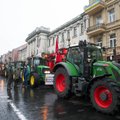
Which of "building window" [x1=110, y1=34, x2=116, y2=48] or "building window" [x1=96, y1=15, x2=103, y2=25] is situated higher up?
"building window" [x1=96, y1=15, x2=103, y2=25]

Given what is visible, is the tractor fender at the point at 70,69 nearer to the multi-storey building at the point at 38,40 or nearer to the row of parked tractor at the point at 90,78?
the row of parked tractor at the point at 90,78

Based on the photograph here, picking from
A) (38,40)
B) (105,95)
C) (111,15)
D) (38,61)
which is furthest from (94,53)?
(38,40)

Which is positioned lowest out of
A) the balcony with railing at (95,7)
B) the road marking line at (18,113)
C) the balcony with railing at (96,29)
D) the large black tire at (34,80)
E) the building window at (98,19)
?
the road marking line at (18,113)

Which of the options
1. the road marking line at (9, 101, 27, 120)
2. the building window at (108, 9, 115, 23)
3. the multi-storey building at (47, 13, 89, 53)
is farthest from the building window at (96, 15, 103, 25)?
the road marking line at (9, 101, 27, 120)

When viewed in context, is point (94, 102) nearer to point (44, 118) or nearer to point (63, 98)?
point (44, 118)

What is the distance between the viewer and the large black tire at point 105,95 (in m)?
7.11

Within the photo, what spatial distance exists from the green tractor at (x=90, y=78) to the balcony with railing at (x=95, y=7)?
1925cm

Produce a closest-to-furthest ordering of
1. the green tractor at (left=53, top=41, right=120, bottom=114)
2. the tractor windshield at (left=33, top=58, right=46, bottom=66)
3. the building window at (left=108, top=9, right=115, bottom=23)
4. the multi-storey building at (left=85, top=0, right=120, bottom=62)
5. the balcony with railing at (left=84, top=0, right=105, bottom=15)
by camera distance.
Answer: the green tractor at (left=53, top=41, right=120, bottom=114) < the tractor windshield at (left=33, top=58, right=46, bottom=66) < the multi-storey building at (left=85, top=0, right=120, bottom=62) < the building window at (left=108, top=9, right=115, bottom=23) < the balcony with railing at (left=84, top=0, right=105, bottom=15)

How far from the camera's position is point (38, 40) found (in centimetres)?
5725

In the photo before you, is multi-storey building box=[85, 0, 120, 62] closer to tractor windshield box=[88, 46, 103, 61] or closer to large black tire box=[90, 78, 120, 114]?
tractor windshield box=[88, 46, 103, 61]

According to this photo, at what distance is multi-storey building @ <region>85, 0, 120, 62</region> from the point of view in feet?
86.7

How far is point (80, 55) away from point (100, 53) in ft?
3.63

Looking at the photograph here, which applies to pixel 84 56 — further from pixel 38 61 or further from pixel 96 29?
pixel 96 29

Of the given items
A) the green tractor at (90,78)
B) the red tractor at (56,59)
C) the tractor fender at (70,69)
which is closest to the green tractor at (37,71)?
the red tractor at (56,59)
